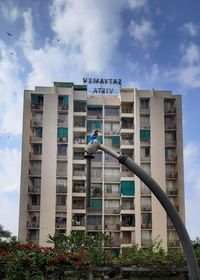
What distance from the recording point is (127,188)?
54.1 metres

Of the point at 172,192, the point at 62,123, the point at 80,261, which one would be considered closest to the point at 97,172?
the point at 62,123

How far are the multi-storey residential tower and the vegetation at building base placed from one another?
32.8m

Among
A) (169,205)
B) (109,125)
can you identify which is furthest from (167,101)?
(169,205)

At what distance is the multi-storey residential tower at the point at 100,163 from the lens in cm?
5269

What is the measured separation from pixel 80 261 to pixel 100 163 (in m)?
39.2

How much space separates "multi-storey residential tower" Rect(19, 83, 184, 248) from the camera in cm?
5269

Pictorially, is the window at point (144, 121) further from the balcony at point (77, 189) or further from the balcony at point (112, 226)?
the balcony at point (112, 226)

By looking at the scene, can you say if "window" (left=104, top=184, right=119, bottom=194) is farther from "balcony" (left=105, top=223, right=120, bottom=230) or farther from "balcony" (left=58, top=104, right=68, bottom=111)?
"balcony" (left=58, top=104, right=68, bottom=111)

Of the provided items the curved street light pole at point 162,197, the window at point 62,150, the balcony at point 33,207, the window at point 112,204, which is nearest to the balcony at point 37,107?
the window at point 62,150

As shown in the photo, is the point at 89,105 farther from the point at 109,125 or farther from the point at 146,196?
the point at 146,196

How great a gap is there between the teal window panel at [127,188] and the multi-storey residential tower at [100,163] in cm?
11

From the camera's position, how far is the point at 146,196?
54.1m

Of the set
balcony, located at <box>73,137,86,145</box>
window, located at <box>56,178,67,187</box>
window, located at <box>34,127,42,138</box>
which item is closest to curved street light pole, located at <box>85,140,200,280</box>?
window, located at <box>56,178,67,187</box>

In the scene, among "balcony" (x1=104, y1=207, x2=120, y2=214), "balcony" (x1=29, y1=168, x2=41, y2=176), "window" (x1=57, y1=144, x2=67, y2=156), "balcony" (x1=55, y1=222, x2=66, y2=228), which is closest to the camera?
"balcony" (x1=55, y1=222, x2=66, y2=228)
